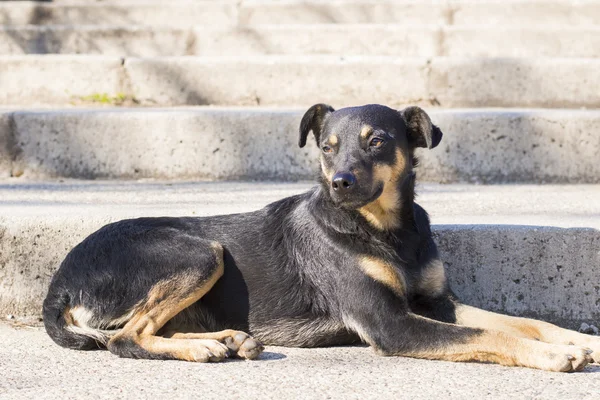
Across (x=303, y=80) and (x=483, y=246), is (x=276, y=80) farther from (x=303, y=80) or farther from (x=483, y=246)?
(x=483, y=246)

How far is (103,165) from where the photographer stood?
642 centimetres

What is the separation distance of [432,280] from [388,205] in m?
0.41

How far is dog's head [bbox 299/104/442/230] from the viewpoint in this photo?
396 cm

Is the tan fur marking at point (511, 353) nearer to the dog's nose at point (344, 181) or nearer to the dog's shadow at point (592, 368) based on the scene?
the dog's shadow at point (592, 368)

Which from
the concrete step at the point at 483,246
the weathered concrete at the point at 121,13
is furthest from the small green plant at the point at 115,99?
the concrete step at the point at 483,246

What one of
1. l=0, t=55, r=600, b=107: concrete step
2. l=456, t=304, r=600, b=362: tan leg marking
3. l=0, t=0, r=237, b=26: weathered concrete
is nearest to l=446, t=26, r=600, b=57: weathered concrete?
l=0, t=55, r=600, b=107: concrete step

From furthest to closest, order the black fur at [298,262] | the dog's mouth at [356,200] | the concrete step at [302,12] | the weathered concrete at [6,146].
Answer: the concrete step at [302,12] < the weathered concrete at [6,146] < the black fur at [298,262] < the dog's mouth at [356,200]

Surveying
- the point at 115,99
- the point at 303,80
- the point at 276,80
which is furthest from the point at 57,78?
the point at 303,80

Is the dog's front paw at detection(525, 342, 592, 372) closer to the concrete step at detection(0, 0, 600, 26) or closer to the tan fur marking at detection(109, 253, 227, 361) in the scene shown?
the tan fur marking at detection(109, 253, 227, 361)

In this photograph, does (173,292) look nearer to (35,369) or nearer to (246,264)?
(246,264)

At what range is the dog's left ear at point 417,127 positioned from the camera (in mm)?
4215

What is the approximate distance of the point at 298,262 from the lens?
169 inches

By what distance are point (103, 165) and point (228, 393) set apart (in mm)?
3401

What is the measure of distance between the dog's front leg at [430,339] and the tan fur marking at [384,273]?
30 millimetres
